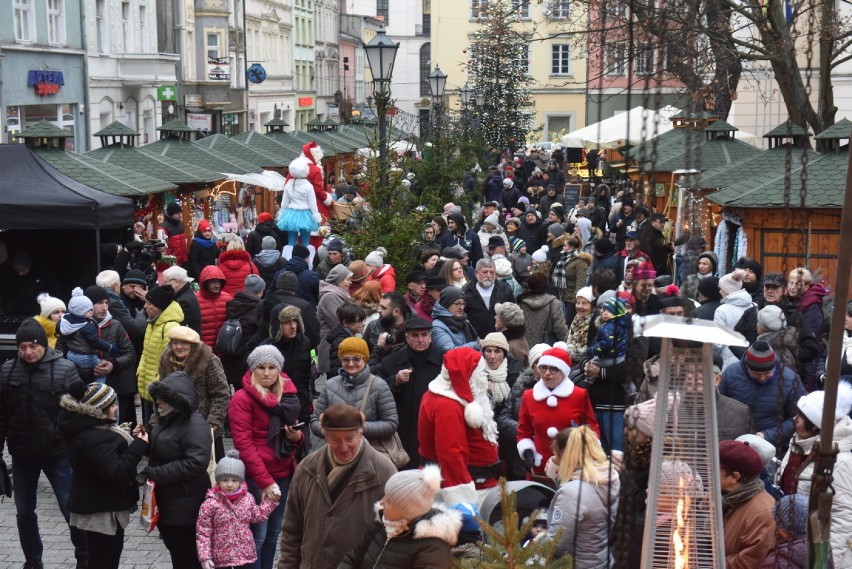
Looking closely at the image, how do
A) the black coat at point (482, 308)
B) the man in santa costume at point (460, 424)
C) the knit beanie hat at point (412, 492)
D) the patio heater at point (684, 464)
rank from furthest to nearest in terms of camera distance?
1. the black coat at point (482, 308)
2. the man in santa costume at point (460, 424)
3. the knit beanie hat at point (412, 492)
4. the patio heater at point (684, 464)

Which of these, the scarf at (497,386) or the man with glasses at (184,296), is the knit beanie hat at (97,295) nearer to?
the man with glasses at (184,296)

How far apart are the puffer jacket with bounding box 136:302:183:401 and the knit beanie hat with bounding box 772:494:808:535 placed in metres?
Result: 5.43

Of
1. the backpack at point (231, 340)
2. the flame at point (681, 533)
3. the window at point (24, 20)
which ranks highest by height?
the window at point (24, 20)

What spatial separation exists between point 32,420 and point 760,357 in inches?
175

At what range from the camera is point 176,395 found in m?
6.65

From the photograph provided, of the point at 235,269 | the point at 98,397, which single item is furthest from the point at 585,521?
the point at 235,269

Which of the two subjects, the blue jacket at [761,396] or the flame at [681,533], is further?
the blue jacket at [761,396]

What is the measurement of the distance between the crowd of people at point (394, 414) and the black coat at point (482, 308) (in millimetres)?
25

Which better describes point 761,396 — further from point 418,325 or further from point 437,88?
point 437,88

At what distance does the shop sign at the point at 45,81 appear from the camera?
94.4 ft

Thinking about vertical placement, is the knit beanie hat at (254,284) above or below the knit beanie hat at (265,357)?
below

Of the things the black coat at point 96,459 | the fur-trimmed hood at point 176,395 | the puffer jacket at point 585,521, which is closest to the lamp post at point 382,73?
the fur-trimmed hood at point 176,395

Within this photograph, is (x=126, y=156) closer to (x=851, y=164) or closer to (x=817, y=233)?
(x=817, y=233)

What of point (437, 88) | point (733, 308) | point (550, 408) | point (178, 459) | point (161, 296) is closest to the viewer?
point (178, 459)
